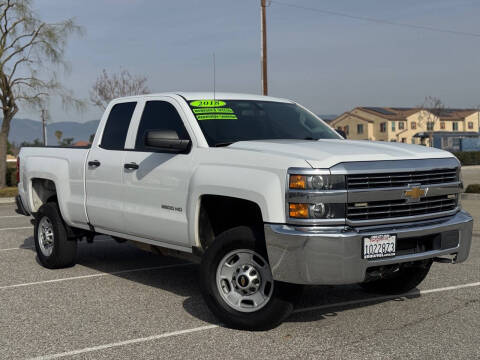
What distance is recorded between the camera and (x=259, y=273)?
5.14 m

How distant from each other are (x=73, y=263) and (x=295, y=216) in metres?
4.23

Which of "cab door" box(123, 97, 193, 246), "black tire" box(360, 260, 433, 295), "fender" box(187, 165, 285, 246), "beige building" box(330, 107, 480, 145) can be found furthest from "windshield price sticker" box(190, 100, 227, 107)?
"beige building" box(330, 107, 480, 145)

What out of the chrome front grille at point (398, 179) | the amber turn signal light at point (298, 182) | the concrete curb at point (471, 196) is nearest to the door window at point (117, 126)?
the amber turn signal light at point (298, 182)

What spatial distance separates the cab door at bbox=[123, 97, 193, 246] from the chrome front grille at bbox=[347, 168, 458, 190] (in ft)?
5.21

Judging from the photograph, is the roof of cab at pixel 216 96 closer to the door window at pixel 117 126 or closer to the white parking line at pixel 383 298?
the door window at pixel 117 126

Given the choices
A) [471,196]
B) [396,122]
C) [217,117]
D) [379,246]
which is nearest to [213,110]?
[217,117]

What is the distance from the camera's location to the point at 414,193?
504 cm

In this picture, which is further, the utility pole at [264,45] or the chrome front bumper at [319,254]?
the utility pole at [264,45]

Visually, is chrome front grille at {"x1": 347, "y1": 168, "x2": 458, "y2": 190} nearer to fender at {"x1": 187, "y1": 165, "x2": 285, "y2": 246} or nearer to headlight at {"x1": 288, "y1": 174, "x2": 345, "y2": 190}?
headlight at {"x1": 288, "y1": 174, "x2": 345, "y2": 190}

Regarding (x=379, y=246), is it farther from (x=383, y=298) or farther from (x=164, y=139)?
(x=164, y=139)

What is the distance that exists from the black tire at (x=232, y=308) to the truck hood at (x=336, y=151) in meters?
0.71

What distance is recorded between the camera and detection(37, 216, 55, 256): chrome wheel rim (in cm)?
802

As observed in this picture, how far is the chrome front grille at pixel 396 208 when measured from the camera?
479cm

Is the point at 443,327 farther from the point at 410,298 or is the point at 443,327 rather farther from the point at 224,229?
the point at 224,229
